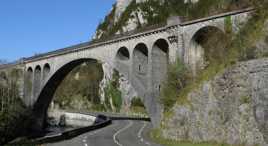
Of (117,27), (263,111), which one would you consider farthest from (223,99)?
(117,27)

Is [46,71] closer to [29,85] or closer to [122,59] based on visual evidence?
[29,85]

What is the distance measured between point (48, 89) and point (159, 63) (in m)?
31.6

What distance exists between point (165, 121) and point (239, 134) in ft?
26.5

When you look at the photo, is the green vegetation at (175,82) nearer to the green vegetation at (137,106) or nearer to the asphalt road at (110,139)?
the asphalt road at (110,139)

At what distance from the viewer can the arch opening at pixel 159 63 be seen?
135ft

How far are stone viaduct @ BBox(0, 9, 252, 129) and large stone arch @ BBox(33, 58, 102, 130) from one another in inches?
6.7

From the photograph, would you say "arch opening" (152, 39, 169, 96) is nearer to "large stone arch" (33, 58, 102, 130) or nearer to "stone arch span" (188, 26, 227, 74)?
"stone arch span" (188, 26, 227, 74)

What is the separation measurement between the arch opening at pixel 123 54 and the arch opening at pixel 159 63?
6600 millimetres

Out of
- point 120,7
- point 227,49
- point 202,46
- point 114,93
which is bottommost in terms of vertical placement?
point 114,93

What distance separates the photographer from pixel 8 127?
144ft

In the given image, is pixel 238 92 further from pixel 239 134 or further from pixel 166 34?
pixel 166 34

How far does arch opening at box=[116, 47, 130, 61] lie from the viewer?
4786cm

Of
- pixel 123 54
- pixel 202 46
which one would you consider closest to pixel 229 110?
pixel 202 46

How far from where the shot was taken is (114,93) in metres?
89.4
